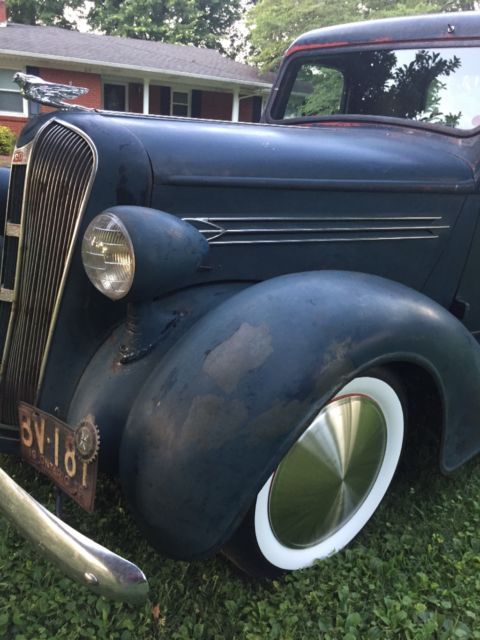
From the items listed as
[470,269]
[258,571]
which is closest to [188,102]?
[470,269]

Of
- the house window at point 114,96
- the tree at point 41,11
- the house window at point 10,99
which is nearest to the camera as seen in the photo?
the house window at point 10,99

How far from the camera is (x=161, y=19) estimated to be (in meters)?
26.1

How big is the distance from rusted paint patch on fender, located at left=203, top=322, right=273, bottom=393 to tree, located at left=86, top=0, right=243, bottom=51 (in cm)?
2639

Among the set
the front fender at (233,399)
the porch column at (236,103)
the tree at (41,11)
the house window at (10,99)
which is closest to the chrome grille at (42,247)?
the front fender at (233,399)

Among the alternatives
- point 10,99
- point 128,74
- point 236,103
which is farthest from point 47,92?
point 236,103

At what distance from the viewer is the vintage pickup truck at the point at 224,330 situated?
1.55 metres

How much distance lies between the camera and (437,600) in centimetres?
191

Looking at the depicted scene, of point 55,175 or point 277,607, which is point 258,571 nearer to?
point 277,607

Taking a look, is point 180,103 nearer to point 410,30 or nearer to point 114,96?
point 114,96

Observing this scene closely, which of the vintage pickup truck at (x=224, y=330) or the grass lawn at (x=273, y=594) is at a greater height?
the vintage pickup truck at (x=224, y=330)

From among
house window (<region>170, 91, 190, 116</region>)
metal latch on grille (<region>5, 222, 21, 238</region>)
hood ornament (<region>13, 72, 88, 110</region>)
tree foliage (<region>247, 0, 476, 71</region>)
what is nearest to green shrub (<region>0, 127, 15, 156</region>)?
house window (<region>170, 91, 190, 116</region>)

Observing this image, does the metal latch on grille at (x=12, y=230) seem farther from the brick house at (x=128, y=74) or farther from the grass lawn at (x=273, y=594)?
the brick house at (x=128, y=74)

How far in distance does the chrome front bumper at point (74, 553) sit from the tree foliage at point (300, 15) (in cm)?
1671

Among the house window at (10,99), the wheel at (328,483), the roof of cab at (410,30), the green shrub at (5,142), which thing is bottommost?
the green shrub at (5,142)
